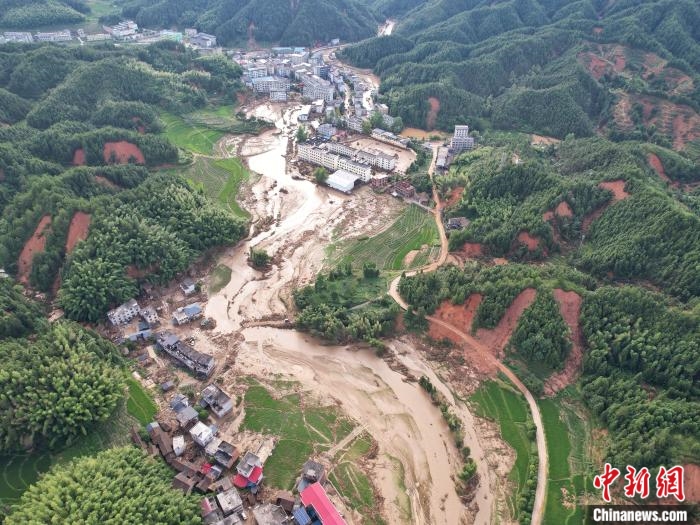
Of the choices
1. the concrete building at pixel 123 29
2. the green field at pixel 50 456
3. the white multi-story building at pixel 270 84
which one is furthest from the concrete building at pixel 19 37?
the green field at pixel 50 456

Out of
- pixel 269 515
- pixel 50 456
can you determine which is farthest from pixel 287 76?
pixel 269 515

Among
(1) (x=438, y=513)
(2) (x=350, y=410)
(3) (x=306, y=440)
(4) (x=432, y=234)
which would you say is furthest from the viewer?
(4) (x=432, y=234)

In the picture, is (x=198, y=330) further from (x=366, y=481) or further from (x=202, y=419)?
(x=366, y=481)

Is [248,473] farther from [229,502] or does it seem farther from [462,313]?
[462,313]

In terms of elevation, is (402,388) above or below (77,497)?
below

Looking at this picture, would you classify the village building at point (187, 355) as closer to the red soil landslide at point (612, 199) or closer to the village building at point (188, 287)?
the village building at point (188, 287)

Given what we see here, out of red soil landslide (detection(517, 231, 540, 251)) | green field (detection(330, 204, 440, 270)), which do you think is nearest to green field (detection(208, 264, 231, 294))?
green field (detection(330, 204, 440, 270))

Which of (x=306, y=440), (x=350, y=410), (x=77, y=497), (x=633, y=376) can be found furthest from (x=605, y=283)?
(x=77, y=497)
